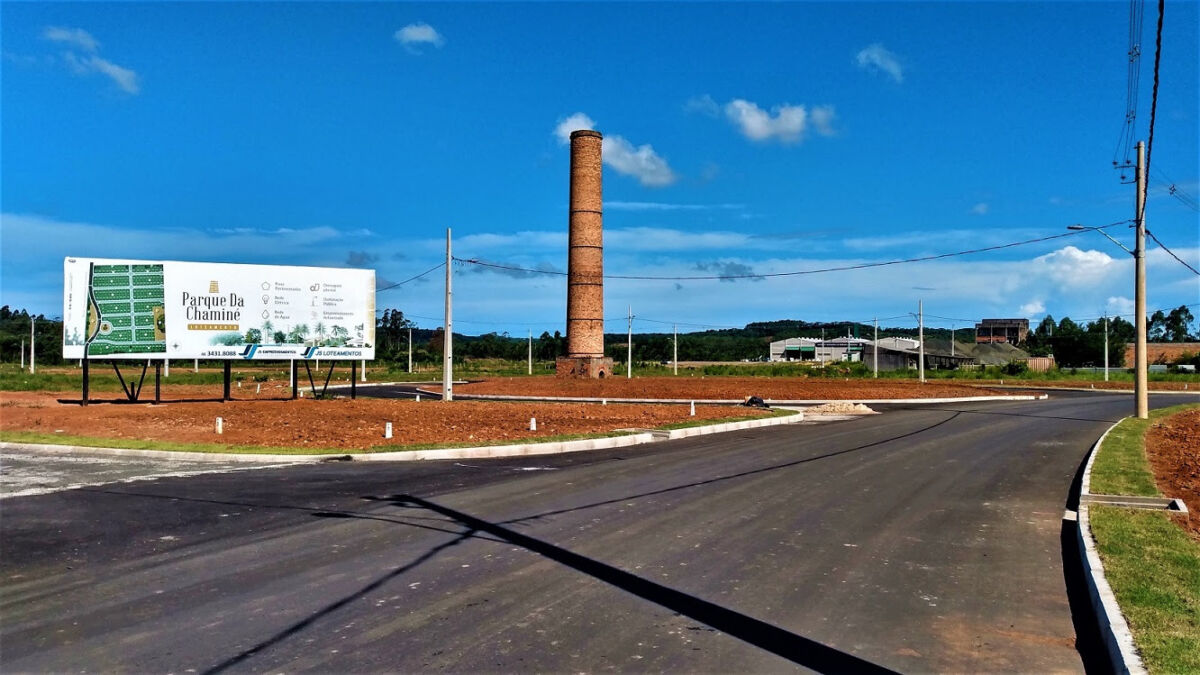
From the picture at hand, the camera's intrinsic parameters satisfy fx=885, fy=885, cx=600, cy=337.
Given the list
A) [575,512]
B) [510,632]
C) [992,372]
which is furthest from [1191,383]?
[510,632]

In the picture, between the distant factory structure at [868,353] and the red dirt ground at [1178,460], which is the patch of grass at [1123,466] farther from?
the distant factory structure at [868,353]

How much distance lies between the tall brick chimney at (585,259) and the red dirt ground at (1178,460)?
1551 inches

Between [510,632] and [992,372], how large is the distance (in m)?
86.5

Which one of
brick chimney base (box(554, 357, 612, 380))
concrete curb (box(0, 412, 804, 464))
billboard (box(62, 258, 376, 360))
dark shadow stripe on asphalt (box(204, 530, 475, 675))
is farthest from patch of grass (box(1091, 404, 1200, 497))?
brick chimney base (box(554, 357, 612, 380))

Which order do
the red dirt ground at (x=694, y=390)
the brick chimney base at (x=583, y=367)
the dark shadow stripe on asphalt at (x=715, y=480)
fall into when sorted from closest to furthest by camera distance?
1. the dark shadow stripe on asphalt at (x=715, y=480)
2. the red dirt ground at (x=694, y=390)
3. the brick chimney base at (x=583, y=367)

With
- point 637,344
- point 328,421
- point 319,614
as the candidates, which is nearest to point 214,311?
point 328,421

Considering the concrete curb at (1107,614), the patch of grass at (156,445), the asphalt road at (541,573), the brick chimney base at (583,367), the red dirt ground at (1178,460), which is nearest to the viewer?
the concrete curb at (1107,614)

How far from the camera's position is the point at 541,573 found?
25.6 feet

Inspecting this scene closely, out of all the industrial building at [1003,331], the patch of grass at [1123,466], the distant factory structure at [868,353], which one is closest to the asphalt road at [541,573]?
the patch of grass at [1123,466]

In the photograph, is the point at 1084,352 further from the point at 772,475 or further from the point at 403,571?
the point at 403,571

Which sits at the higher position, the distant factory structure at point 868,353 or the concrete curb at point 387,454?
the distant factory structure at point 868,353

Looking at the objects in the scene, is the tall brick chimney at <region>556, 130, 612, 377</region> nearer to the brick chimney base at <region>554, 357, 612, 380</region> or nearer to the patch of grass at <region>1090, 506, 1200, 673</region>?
the brick chimney base at <region>554, 357, 612, 380</region>

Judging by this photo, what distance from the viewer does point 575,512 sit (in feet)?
36.4

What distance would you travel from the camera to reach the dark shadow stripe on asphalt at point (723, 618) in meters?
5.56
